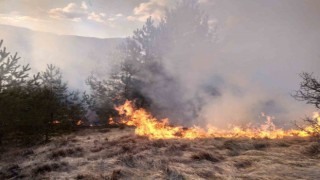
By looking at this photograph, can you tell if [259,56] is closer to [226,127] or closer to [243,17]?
[243,17]

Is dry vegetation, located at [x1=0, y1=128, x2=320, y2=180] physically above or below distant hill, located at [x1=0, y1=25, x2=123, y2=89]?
below

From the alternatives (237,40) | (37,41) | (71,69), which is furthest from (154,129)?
(37,41)

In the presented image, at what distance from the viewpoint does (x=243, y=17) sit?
4128 centimetres

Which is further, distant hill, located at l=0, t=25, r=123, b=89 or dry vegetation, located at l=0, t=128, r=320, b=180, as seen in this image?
distant hill, located at l=0, t=25, r=123, b=89

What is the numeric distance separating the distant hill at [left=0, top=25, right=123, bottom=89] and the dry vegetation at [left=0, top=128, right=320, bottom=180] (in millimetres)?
76850

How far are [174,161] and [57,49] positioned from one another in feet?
428

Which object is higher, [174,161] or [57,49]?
[57,49]

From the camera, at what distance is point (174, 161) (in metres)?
12.9

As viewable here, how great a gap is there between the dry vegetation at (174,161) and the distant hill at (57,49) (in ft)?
252

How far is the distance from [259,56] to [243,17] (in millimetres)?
8222

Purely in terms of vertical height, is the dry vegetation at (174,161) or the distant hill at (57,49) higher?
the distant hill at (57,49)

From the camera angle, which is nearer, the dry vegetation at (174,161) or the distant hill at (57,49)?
the dry vegetation at (174,161)

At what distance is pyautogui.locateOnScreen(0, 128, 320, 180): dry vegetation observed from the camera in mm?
10773

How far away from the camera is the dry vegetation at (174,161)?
1077cm
